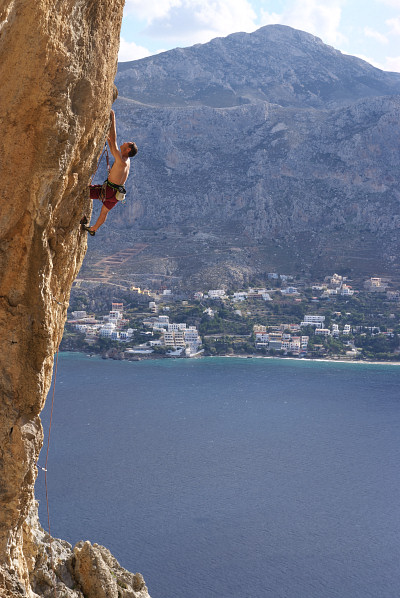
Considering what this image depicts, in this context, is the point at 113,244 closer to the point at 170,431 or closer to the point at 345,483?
the point at 170,431

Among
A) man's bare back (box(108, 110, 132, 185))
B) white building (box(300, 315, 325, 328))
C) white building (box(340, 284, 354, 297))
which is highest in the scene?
man's bare back (box(108, 110, 132, 185))

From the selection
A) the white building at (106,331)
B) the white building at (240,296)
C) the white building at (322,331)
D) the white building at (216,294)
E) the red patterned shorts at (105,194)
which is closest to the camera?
the red patterned shorts at (105,194)

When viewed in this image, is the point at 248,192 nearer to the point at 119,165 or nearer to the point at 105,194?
the point at 119,165

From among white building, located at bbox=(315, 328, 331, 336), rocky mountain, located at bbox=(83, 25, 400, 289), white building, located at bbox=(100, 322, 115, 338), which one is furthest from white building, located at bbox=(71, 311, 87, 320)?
white building, located at bbox=(315, 328, 331, 336)

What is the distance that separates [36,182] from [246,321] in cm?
Result: 7365

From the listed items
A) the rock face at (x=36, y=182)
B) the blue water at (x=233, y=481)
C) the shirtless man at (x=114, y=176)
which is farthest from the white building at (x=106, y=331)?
the rock face at (x=36, y=182)

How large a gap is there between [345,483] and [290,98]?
314 feet

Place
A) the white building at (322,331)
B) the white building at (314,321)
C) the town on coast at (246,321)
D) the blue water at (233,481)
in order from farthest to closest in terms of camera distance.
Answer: the white building at (314,321)
the white building at (322,331)
the town on coast at (246,321)
the blue water at (233,481)

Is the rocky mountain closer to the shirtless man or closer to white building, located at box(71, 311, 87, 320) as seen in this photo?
white building, located at box(71, 311, 87, 320)

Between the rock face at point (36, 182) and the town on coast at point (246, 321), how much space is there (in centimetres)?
6590

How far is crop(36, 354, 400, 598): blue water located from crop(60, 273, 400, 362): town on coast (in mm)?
11734

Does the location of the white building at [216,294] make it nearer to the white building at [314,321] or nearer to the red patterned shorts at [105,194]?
the white building at [314,321]

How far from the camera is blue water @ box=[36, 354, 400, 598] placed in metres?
26.1

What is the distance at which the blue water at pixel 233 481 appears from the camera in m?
26.1
